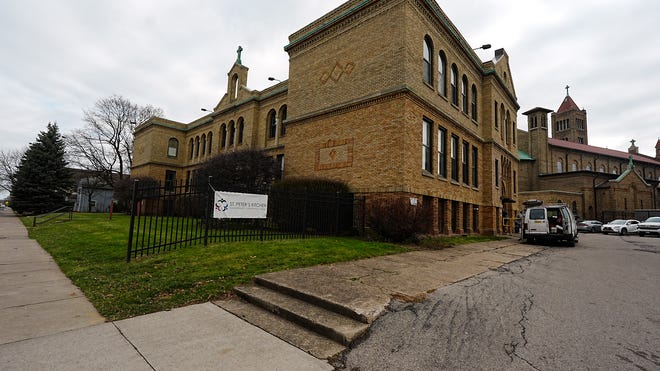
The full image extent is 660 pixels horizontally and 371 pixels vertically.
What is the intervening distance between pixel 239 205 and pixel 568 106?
94274 mm

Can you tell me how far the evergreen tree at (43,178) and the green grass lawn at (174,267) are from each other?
25698 millimetres

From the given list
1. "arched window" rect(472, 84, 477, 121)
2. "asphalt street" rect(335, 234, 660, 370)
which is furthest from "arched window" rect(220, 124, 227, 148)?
"asphalt street" rect(335, 234, 660, 370)

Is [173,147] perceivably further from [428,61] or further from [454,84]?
[454,84]

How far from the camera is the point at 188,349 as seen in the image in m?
3.12

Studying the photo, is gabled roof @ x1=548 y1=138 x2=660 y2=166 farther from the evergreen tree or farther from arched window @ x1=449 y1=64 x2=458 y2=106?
the evergreen tree

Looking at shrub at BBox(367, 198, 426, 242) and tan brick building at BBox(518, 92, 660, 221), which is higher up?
tan brick building at BBox(518, 92, 660, 221)

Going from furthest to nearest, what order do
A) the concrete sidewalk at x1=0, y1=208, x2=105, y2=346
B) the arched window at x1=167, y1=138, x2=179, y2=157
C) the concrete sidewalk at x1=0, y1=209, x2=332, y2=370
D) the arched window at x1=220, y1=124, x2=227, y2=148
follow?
the arched window at x1=167, y1=138, x2=179, y2=157 → the arched window at x1=220, y1=124, x2=227, y2=148 → the concrete sidewalk at x1=0, y1=208, x2=105, y2=346 → the concrete sidewalk at x1=0, y1=209, x2=332, y2=370

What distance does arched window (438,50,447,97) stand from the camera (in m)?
16.1

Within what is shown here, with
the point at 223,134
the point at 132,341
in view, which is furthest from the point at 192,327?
the point at 223,134

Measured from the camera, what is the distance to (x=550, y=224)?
1520cm

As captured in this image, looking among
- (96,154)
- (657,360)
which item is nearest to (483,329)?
(657,360)

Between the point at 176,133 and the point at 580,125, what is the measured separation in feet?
287

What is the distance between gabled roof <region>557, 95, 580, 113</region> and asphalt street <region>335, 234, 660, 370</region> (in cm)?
9016

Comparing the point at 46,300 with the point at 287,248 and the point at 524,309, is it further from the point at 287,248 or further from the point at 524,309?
the point at 524,309
